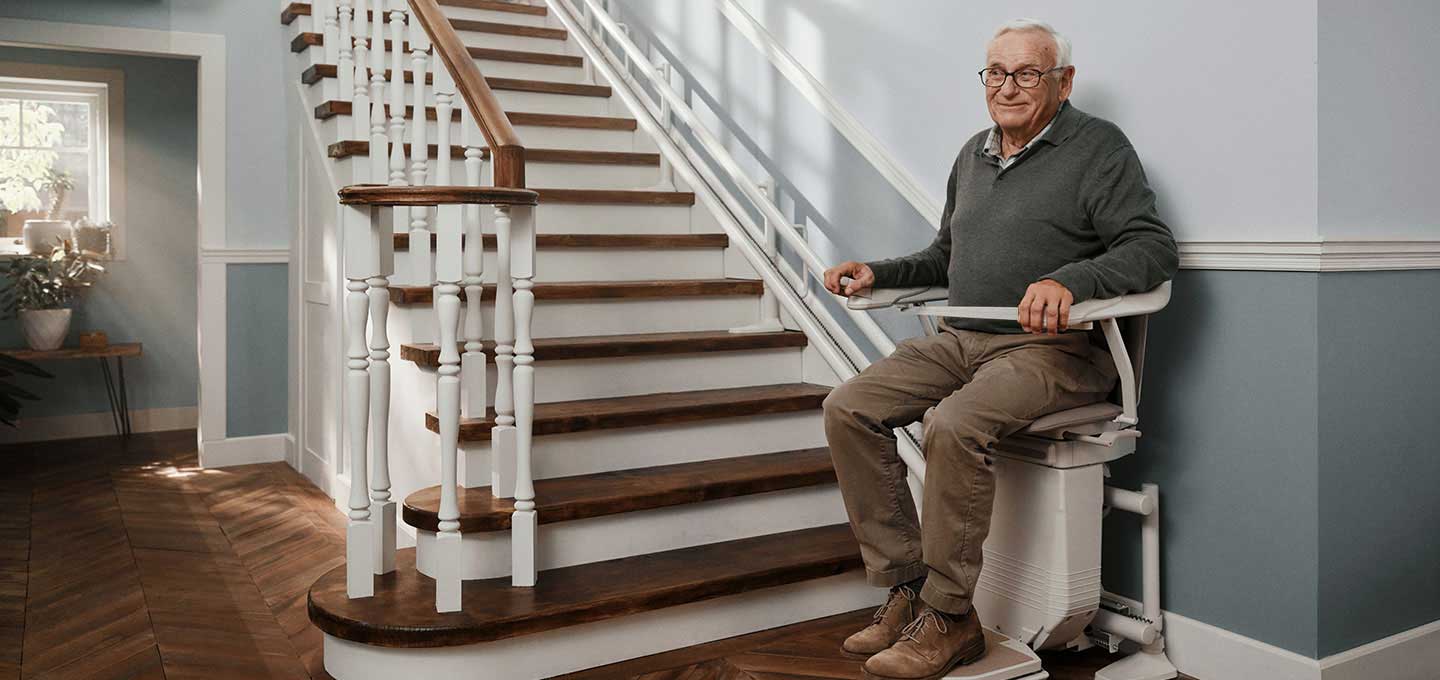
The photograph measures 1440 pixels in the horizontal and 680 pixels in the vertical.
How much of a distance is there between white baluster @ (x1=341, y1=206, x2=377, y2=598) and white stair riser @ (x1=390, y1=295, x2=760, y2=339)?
697mm

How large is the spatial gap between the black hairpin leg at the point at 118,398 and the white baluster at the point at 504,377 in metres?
3.67

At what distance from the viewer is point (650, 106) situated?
4.02 m

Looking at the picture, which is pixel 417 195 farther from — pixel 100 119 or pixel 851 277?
pixel 100 119

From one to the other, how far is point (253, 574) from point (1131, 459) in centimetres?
226

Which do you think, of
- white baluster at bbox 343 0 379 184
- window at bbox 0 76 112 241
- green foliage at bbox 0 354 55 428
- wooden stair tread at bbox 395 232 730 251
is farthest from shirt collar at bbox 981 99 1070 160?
window at bbox 0 76 112 241

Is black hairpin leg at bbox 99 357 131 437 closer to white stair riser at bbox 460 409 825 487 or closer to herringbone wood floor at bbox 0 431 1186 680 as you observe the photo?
herringbone wood floor at bbox 0 431 1186 680

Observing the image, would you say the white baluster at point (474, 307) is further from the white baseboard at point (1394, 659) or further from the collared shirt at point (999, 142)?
the white baseboard at point (1394, 659)

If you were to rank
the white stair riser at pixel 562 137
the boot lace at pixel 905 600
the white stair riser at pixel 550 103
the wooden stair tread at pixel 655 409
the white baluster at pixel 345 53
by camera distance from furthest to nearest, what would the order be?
1. the white stair riser at pixel 550 103
2. the white stair riser at pixel 562 137
3. the white baluster at pixel 345 53
4. the wooden stair tread at pixel 655 409
5. the boot lace at pixel 905 600

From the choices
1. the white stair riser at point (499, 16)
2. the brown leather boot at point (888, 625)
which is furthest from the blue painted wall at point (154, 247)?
the brown leather boot at point (888, 625)

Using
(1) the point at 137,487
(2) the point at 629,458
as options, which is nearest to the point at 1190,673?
(2) the point at 629,458

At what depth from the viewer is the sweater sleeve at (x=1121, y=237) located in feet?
6.39

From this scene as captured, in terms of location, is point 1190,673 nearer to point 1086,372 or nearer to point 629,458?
point 1086,372

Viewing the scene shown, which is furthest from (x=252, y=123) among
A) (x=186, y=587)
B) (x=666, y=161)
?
(x=186, y=587)

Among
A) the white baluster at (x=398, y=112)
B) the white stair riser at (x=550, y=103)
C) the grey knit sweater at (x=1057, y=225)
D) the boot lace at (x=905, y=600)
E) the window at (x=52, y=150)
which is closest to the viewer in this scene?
the grey knit sweater at (x=1057, y=225)
